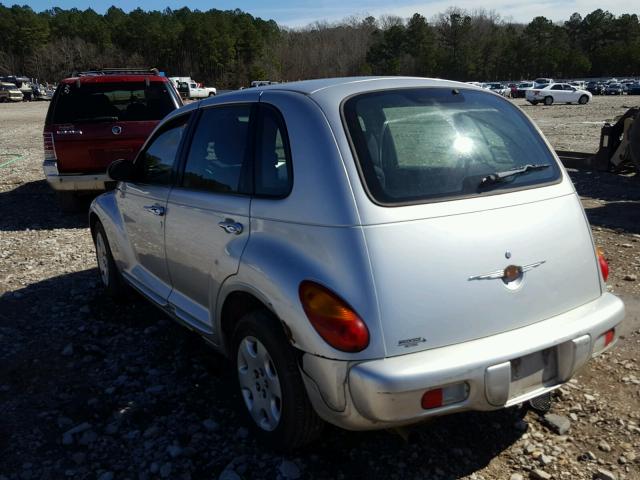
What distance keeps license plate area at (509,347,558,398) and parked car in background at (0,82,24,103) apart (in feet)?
230

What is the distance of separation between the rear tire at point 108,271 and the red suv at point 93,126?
2.90 metres

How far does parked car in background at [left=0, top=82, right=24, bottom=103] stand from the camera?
62.3 meters

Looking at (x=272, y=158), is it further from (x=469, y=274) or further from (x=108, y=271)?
(x=108, y=271)

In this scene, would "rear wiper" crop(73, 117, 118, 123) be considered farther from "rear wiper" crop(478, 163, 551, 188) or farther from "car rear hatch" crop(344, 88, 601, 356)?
"rear wiper" crop(478, 163, 551, 188)

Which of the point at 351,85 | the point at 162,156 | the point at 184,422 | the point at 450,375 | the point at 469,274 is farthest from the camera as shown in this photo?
the point at 162,156

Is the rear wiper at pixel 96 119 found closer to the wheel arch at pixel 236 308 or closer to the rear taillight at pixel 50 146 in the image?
the rear taillight at pixel 50 146

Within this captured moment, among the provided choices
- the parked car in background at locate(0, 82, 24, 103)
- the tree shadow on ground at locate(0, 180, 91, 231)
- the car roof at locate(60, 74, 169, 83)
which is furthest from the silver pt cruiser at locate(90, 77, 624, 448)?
the parked car in background at locate(0, 82, 24, 103)

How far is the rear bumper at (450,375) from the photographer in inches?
95.7

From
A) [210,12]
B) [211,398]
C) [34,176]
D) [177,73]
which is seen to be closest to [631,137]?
[211,398]

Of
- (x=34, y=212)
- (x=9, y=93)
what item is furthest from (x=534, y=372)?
(x=9, y=93)

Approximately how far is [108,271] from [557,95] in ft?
161

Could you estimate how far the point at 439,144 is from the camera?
301cm

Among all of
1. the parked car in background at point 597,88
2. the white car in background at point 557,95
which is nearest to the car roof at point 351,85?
the white car in background at point 557,95

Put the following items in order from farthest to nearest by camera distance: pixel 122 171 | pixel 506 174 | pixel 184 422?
pixel 122 171
pixel 184 422
pixel 506 174
